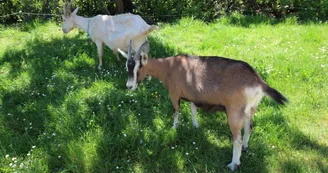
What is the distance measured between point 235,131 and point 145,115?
1.51 metres

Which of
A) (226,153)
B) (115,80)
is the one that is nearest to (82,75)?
(115,80)

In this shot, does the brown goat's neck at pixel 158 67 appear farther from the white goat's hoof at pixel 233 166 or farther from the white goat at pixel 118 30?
the white goat's hoof at pixel 233 166

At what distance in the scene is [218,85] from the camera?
3.21 metres

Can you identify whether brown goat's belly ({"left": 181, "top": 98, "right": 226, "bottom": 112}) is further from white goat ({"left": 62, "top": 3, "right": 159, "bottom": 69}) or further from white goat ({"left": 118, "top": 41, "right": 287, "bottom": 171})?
white goat ({"left": 62, "top": 3, "right": 159, "bottom": 69})

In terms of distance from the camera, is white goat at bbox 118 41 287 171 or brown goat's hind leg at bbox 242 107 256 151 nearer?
white goat at bbox 118 41 287 171

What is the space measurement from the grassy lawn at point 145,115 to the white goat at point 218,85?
0.34m

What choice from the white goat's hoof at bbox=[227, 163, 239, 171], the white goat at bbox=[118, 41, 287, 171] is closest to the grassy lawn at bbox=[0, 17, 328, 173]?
the white goat's hoof at bbox=[227, 163, 239, 171]

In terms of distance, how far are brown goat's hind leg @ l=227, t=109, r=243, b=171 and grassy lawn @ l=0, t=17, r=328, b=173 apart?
4.0 inches

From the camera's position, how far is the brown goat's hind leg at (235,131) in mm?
3082

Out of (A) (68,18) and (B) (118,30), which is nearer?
(B) (118,30)

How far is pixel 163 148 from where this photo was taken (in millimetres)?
3615

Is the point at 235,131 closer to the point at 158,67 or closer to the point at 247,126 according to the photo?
the point at 247,126

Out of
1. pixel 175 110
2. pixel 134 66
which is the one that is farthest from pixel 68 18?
pixel 175 110

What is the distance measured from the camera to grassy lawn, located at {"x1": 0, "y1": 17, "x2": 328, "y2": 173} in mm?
3420
